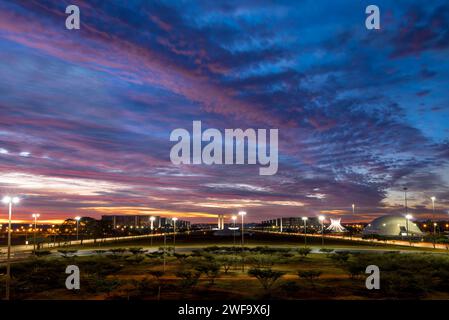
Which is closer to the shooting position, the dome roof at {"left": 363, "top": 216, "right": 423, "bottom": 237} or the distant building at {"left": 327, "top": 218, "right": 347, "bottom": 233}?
the dome roof at {"left": 363, "top": 216, "right": 423, "bottom": 237}

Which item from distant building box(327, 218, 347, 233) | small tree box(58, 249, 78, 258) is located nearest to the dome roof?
distant building box(327, 218, 347, 233)

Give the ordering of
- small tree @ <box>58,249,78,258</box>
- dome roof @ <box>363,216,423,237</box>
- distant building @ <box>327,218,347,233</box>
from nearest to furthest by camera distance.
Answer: small tree @ <box>58,249,78,258</box> → dome roof @ <box>363,216,423,237</box> → distant building @ <box>327,218,347,233</box>

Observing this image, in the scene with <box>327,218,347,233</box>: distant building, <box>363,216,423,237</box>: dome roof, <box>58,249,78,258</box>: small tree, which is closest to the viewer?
<box>58,249,78,258</box>: small tree

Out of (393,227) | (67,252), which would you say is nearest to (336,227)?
(393,227)

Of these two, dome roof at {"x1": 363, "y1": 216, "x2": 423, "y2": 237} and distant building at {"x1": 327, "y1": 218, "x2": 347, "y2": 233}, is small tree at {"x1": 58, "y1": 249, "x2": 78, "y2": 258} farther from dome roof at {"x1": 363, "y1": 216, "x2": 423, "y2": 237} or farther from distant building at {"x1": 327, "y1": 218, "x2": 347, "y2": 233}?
distant building at {"x1": 327, "y1": 218, "x2": 347, "y2": 233}

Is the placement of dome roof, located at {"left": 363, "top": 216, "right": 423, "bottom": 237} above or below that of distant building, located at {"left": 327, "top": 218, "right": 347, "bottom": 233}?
above

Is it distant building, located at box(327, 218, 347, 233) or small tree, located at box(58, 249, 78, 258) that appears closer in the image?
small tree, located at box(58, 249, 78, 258)

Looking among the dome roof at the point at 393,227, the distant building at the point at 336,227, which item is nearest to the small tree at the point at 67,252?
the dome roof at the point at 393,227

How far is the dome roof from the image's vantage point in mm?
100938

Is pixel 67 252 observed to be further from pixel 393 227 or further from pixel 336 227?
pixel 336 227

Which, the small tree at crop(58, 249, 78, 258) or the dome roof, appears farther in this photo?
the dome roof

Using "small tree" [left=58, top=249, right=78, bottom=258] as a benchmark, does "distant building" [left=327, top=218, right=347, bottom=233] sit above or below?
below
